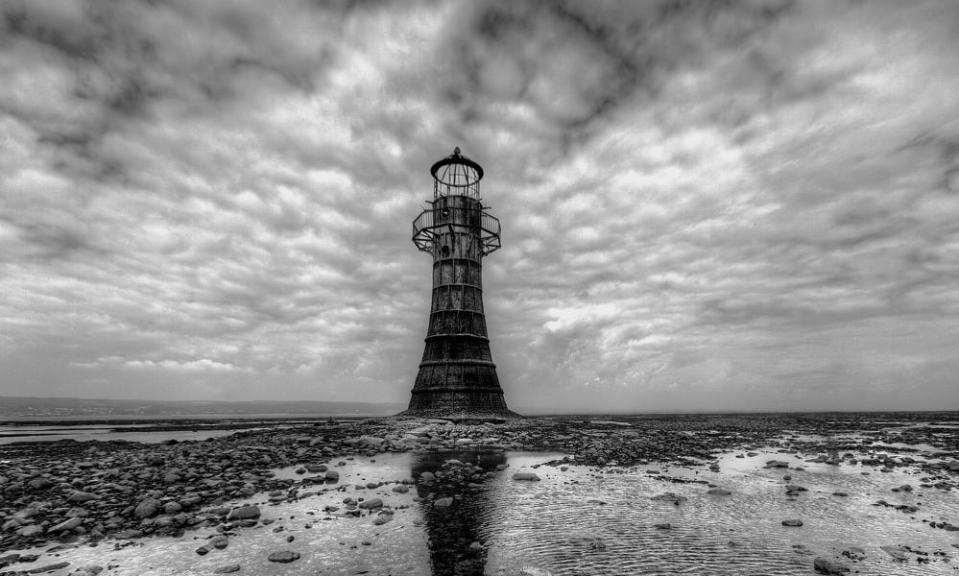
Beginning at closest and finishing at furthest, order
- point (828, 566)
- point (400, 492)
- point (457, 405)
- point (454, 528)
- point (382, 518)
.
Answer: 1. point (828, 566)
2. point (454, 528)
3. point (382, 518)
4. point (400, 492)
5. point (457, 405)

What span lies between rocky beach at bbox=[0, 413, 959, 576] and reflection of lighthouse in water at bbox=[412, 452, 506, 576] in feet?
0.10

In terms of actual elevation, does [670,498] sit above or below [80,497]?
below

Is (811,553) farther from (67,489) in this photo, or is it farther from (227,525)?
(67,489)

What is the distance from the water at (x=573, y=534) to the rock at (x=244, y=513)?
0.36 meters

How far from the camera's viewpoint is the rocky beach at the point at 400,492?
685cm

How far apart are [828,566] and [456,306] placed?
92.1ft

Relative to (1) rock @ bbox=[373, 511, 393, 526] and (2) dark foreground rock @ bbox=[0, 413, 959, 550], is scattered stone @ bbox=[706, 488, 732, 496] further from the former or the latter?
(1) rock @ bbox=[373, 511, 393, 526]

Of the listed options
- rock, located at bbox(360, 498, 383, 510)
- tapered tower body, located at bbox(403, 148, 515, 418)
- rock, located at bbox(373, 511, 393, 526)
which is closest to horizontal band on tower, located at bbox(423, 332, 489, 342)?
tapered tower body, located at bbox(403, 148, 515, 418)

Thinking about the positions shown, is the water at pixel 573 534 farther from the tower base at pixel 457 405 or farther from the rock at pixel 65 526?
the tower base at pixel 457 405

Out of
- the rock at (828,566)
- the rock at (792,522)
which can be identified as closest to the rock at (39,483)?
the rock at (828,566)

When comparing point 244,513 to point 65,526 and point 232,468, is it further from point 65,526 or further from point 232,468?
point 232,468

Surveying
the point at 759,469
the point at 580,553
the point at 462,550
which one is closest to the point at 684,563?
the point at 580,553

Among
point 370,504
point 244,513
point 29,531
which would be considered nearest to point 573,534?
point 370,504

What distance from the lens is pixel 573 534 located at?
797 cm
